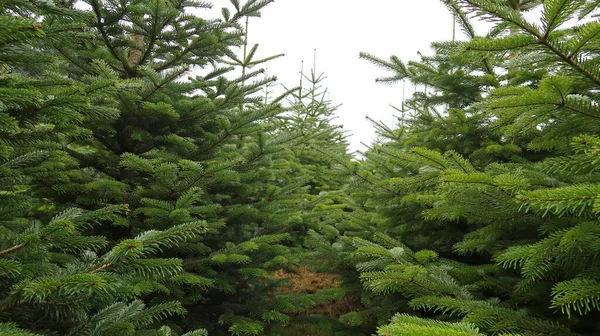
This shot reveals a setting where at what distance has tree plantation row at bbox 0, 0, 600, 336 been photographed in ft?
5.95

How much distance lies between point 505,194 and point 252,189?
3261 millimetres

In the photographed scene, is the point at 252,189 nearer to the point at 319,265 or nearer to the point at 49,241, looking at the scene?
the point at 319,265

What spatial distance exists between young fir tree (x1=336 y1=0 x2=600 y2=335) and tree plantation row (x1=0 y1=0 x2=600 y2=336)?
0.02 meters

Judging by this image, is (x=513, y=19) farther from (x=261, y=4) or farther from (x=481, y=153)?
(x=261, y=4)

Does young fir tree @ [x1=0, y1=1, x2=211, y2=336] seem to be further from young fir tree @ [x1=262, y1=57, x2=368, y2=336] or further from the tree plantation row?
young fir tree @ [x1=262, y1=57, x2=368, y2=336]

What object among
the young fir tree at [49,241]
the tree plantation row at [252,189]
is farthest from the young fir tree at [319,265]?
the young fir tree at [49,241]

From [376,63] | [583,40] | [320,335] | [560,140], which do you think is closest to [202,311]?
[320,335]

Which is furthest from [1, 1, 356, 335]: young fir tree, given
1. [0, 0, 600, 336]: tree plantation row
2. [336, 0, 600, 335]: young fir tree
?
[336, 0, 600, 335]: young fir tree

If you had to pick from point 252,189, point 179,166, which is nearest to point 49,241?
point 179,166

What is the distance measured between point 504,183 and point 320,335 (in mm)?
3727

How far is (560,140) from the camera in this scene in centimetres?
249

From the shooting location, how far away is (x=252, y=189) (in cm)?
484

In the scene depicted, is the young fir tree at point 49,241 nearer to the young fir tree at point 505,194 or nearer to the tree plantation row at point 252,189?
the tree plantation row at point 252,189

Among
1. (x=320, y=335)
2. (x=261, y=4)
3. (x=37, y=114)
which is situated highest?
(x=261, y=4)
